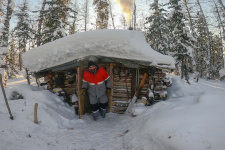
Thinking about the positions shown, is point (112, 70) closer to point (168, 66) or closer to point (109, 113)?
point (109, 113)

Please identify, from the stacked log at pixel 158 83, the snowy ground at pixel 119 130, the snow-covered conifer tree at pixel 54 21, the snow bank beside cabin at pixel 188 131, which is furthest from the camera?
the snow-covered conifer tree at pixel 54 21

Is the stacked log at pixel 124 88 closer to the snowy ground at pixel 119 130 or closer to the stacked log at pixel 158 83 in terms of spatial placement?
the stacked log at pixel 158 83

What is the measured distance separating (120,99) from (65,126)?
8.98 ft

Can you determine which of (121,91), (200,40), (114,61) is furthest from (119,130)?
(200,40)

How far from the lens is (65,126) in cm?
479

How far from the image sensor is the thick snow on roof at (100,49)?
604 centimetres

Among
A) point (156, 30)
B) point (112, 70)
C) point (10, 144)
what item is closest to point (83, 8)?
point (156, 30)

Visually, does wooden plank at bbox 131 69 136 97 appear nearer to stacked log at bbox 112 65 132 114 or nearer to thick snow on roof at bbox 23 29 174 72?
stacked log at bbox 112 65 132 114

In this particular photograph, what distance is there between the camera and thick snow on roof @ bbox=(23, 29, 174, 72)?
6.04m

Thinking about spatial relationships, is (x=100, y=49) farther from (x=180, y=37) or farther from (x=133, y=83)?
(x=180, y=37)

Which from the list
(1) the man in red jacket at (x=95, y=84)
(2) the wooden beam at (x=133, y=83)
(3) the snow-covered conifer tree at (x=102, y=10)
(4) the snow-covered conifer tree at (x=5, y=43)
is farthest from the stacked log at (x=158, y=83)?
(3) the snow-covered conifer tree at (x=102, y=10)

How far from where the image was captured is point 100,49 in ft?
20.1

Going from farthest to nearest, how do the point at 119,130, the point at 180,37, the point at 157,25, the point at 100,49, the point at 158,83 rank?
the point at 157,25, the point at 180,37, the point at 158,83, the point at 100,49, the point at 119,130

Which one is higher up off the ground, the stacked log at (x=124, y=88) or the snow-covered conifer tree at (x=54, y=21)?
the snow-covered conifer tree at (x=54, y=21)
